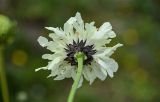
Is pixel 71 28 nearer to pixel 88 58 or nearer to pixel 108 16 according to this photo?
pixel 88 58

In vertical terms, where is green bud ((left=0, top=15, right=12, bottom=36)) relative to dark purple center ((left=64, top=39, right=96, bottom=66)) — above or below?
→ above

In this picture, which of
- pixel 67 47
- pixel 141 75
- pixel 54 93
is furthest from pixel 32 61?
pixel 67 47

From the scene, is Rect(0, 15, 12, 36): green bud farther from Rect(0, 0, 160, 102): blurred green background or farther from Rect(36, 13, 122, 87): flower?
Rect(0, 0, 160, 102): blurred green background

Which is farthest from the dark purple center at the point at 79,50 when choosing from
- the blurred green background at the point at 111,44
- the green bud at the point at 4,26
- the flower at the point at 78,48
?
the blurred green background at the point at 111,44

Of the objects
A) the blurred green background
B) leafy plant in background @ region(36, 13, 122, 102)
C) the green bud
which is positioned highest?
the blurred green background

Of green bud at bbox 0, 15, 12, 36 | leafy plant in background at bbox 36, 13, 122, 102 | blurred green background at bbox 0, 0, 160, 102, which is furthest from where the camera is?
blurred green background at bbox 0, 0, 160, 102

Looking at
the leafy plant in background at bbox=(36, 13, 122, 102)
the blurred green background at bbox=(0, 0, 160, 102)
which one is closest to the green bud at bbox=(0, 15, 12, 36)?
the leafy plant in background at bbox=(36, 13, 122, 102)

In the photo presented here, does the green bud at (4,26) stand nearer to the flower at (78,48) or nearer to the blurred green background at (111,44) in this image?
the flower at (78,48)

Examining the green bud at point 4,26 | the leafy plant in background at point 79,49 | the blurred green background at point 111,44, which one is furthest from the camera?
the blurred green background at point 111,44
